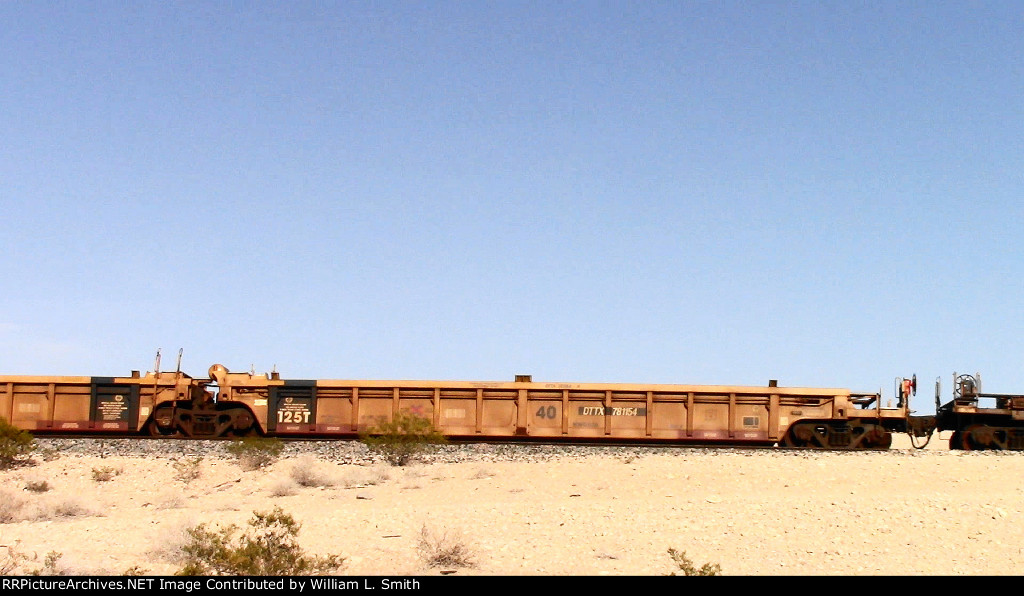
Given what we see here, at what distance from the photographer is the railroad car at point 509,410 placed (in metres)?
26.2

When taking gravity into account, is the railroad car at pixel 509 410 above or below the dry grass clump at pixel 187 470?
above

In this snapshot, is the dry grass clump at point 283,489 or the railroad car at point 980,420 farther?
the railroad car at point 980,420

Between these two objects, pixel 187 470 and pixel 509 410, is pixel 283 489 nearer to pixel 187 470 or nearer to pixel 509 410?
pixel 187 470

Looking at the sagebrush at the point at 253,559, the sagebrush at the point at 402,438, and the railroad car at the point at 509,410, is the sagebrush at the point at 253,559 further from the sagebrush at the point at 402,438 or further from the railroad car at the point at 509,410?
the railroad car at the point at 509,410

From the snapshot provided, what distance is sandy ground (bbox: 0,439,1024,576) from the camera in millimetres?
10578

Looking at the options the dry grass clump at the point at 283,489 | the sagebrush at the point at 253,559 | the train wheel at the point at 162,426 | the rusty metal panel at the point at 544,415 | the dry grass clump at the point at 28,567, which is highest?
the rusty metal panel at the point at 544,415

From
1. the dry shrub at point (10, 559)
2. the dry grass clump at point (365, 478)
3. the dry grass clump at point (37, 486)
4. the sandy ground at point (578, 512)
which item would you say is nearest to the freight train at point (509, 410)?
the sandy ground at point (578, 512)

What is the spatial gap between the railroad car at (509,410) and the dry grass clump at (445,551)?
1548 cm

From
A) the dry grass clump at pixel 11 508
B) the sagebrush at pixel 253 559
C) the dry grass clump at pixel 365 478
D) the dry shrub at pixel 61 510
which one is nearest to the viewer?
the sagebrush at pixel 253 559

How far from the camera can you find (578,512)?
524 inches

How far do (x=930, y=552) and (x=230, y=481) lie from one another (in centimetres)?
1370

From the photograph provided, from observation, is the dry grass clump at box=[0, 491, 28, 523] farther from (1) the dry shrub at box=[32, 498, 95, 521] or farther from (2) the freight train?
(2) the freight train

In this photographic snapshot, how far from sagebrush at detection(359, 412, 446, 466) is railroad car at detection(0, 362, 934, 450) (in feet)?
5.18
